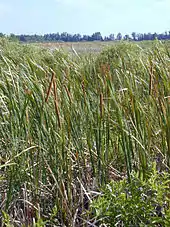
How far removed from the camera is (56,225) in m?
1.42

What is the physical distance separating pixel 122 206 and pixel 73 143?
0.57 m

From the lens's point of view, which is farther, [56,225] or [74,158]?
[74,158]

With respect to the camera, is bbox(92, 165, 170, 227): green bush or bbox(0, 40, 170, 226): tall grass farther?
bbox(0, 40, 170, 226): tall grass

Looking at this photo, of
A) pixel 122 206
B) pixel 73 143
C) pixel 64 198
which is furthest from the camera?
pixel 73 143

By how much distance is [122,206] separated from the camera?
43.8 inches

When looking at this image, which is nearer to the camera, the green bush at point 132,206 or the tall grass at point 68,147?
the green bush at point 132,206

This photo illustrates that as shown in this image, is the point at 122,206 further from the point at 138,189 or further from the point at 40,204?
the point at 40,204

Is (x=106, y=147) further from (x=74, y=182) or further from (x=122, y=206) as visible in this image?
(x=122, y=206)

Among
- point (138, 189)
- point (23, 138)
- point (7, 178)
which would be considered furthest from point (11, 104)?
point (138, 189)

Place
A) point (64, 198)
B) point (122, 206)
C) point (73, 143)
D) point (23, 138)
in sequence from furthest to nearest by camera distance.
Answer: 1. point (73, 143)
2. point (23, 138)
3. point (64, 198)
4. point (122, 206)

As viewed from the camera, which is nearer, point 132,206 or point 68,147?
point 132,206

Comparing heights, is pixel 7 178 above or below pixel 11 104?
below

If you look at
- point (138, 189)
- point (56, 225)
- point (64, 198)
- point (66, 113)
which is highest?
point (66, 113)

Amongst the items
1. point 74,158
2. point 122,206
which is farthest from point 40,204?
point 122,206
